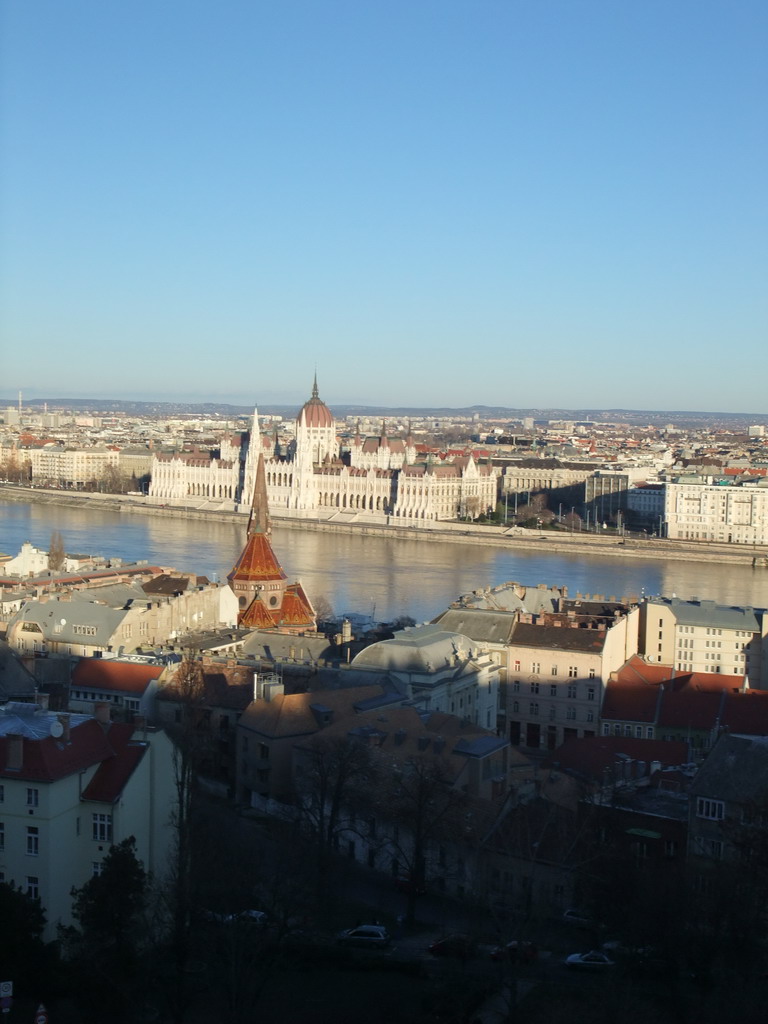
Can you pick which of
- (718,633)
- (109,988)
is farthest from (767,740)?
(718,633)

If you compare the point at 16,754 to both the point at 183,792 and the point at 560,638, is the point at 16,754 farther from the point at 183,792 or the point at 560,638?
the point at 560,638

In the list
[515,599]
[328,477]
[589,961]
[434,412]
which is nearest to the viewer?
[589,961]

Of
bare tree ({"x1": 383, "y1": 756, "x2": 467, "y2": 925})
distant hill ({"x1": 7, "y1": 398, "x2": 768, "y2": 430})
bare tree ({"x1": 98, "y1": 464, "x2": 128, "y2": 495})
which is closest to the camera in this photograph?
bare tree ({"x1": 383, "y1": 756, "x2": 467, "y2": 925})

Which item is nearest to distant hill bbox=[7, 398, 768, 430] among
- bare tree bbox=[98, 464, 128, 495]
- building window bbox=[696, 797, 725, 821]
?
bare tree bbox=[98, 464, 128, 495]

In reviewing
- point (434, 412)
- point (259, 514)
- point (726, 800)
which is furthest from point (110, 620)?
point (434, 412)

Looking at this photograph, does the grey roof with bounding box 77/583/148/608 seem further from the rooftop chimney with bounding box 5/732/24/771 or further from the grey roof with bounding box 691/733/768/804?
the grey roof with bounding box 691/733/768/804

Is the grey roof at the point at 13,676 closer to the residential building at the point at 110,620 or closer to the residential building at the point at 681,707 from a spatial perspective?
the residential building at the point at 110,620

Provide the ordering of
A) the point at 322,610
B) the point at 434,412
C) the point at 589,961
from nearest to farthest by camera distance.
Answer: the point at 589,961 < the point at 322,610 < the point at 434,412
